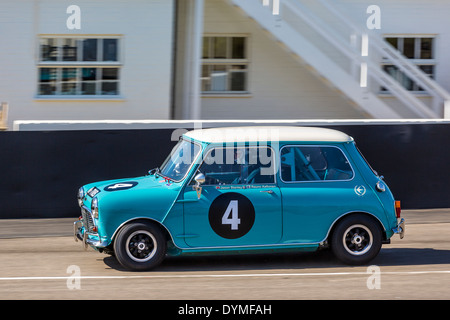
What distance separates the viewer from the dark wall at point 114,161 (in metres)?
12.3

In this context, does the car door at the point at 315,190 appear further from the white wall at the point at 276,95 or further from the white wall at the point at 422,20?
the white wall at the point at 422,20

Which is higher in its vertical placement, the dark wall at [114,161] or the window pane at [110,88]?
the window pane at [110,88]

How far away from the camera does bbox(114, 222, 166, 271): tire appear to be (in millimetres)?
8320

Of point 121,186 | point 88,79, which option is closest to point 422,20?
point 88,79

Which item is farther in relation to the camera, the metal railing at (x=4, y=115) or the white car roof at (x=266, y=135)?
the metal railing at (x=4, y=115)

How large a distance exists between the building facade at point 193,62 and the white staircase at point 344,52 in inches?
0.9

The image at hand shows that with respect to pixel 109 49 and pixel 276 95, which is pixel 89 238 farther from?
pixel 276 95

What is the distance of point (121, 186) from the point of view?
873cm

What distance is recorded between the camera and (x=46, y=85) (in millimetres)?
15844

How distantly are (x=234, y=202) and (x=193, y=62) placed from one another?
25.9 feet

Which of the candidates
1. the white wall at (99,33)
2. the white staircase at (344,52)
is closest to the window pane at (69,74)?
the white wall at (99,33)

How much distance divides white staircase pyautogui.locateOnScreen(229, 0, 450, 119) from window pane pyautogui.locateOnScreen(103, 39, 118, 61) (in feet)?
8.90

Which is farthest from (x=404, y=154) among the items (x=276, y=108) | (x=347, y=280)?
(x=347, y=280)
